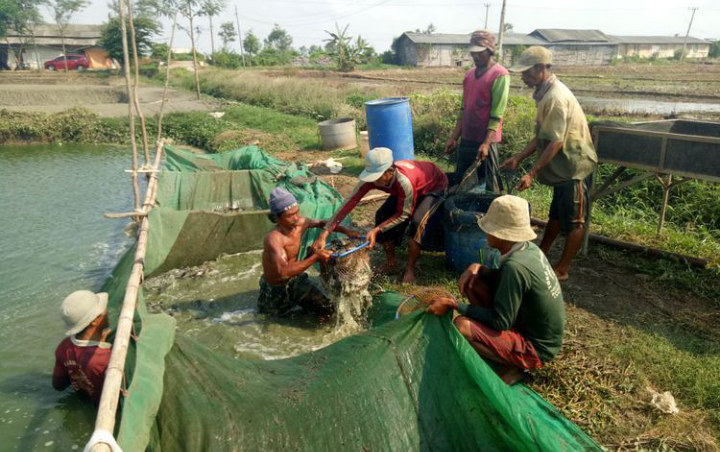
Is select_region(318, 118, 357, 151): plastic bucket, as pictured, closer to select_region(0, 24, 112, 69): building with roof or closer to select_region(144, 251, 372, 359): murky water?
select_region(144, 251, 372, 359): murky water

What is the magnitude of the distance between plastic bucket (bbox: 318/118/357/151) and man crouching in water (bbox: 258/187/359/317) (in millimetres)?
6794

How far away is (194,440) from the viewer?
222cm

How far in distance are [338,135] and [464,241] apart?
722cm

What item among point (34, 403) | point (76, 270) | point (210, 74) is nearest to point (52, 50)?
point (210, 74)

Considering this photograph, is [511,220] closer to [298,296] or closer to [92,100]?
[298,296]

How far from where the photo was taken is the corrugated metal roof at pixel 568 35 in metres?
46.4

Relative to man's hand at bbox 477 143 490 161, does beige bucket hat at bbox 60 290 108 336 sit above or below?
below

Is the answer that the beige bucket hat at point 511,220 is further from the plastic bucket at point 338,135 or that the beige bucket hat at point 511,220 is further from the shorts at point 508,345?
the plastic bucket at point 338,135

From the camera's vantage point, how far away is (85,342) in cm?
298

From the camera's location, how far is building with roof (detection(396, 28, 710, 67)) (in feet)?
139

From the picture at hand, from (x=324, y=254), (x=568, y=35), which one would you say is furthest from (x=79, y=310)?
(x=568, y=35)

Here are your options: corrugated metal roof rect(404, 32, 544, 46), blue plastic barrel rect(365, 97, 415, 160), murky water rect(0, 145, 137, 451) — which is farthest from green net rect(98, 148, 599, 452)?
corrugated metal roof rect(404, 32, 544, 46)

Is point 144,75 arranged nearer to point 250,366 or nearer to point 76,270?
point 76,270

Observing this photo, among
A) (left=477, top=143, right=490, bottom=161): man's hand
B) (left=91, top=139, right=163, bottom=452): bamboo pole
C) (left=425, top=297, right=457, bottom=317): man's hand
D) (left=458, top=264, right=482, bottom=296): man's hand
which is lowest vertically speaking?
(left=91, top=139, right=163, bottom=452): bamboo pole
